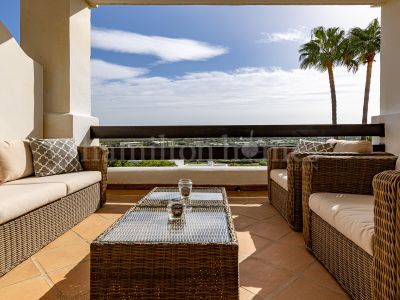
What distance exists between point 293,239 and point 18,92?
319cm

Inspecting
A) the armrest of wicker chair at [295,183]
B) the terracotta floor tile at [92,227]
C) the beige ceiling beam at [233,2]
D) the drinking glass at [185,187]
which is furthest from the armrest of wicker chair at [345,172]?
the beige ceiling beam at [233,2]

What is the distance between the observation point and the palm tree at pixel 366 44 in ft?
45.8

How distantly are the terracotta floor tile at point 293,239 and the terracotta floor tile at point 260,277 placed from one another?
44 cm

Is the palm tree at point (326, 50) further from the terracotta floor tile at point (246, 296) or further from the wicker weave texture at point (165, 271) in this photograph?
the wicker weave texture at point (165, 271)

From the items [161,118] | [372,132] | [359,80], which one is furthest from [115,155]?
[359,80]

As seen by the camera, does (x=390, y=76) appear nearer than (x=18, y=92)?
No

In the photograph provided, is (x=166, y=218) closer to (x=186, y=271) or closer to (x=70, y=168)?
(x=186, y=271)

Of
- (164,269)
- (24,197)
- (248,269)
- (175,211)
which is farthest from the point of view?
(24,197)

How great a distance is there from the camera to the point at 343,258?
1.59 m

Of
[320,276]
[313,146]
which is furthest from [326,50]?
[320,276]

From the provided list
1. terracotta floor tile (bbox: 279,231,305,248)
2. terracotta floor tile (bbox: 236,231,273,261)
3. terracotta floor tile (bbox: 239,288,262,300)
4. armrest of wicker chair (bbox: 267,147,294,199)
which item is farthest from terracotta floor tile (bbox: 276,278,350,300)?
armrest of wicker chair (bbox: 267,147,294,199)

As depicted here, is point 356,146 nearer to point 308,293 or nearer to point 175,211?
point 308,293

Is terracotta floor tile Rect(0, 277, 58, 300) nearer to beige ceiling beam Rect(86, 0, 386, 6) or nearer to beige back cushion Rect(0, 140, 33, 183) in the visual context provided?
beige back cushion Rect(0, 140, 33, 183)

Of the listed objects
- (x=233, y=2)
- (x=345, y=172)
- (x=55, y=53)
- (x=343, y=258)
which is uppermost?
(x=233, y=2)
